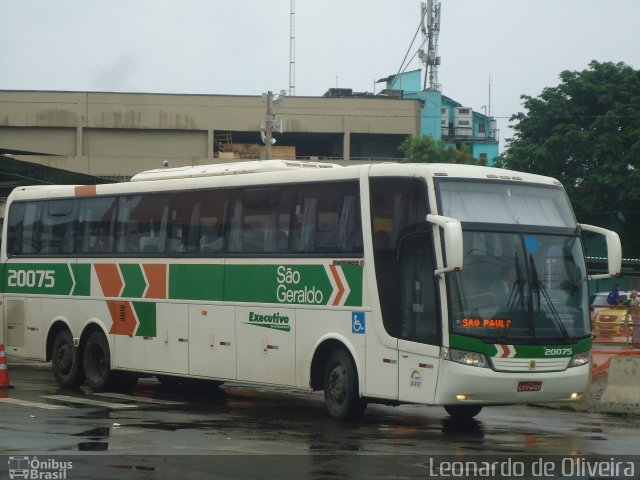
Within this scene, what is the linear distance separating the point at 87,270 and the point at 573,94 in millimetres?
39826

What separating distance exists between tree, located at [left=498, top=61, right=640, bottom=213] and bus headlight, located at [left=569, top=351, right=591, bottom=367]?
38.7 meters

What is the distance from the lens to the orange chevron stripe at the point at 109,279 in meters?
20.5

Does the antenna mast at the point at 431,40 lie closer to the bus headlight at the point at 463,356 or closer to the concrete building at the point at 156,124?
the concrete building at the point at 156,124

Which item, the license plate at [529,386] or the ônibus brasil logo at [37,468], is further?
the license plate at [529,386]

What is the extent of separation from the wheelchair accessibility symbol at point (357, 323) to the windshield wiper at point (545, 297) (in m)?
2.38

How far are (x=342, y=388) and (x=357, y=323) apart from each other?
92 cm

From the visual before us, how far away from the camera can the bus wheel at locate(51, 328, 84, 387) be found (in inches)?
830

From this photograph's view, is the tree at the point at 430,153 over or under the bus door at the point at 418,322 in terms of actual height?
over

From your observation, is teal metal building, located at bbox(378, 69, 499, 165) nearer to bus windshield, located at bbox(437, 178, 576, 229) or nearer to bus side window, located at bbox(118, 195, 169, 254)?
bus side window, located at bbox(118, 195, 169, 254)

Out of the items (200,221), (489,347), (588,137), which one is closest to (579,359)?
(489,347)

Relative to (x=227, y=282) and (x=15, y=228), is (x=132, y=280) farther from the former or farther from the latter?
(x=15, y=228)

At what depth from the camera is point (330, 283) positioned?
648 inches

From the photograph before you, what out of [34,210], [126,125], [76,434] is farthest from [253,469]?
[126,125]

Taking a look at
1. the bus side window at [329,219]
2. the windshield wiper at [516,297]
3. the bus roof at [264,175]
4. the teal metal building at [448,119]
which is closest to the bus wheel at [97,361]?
the bus roof at [264,175]
